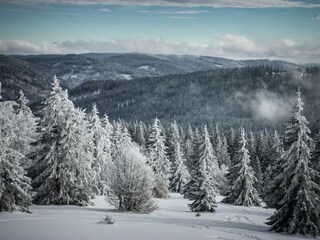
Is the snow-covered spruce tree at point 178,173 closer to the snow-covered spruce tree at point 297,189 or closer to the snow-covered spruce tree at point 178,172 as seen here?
the snow-covered spruce tree at point 178,172

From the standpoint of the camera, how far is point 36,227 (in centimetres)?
1883

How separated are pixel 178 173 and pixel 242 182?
66.6ft

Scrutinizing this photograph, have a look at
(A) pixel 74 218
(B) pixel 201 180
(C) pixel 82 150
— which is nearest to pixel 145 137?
(B) pixel 201 180

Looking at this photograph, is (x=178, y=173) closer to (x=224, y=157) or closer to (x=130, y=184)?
(x=224, y=157)

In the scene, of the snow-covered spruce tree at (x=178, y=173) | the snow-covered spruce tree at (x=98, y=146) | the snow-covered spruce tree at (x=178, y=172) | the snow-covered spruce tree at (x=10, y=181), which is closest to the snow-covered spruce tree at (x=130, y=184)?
the snow-covered spruce tree at (x=10, y=181)

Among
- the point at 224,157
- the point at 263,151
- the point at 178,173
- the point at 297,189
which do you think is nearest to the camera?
the point at 297,189

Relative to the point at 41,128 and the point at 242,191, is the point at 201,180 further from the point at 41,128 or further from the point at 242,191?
the point at 41,128

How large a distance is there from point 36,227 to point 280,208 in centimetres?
1994

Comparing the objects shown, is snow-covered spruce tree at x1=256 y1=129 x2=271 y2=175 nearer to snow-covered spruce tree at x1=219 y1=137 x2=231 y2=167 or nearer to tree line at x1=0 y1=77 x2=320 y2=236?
snow-covered spruce tree at x1=219 y1=137 x2=231 y2=167

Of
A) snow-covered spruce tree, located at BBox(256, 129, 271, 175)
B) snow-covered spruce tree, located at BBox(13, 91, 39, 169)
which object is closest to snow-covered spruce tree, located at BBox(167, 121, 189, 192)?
snow-covered spruce tree, located at BBox(13, 91, 39, 169)

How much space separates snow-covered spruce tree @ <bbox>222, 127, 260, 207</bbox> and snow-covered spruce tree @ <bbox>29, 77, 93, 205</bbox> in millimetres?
26654

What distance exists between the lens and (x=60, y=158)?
33.7 m

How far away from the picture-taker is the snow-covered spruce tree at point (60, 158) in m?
33.2

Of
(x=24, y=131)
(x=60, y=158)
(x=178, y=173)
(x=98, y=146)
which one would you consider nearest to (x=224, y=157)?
(x=178, y=173)
